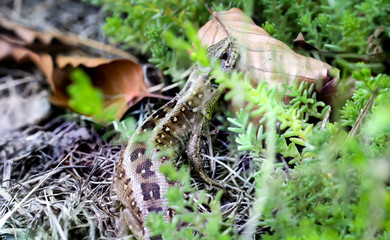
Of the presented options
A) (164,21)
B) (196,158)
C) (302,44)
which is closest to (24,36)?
(164,21)

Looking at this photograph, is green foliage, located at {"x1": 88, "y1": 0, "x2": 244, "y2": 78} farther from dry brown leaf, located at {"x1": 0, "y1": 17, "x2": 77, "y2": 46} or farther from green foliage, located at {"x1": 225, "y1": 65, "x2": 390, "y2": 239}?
green foliage, located at {"x1": 225, "y1": 65, "x2": 390, "y2": 239}

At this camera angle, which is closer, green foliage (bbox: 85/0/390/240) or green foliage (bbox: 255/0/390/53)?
green foliage (bbox: 85/0/390/240)

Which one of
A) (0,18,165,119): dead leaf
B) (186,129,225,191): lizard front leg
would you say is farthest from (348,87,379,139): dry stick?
(0,18,165,119): dead leaf

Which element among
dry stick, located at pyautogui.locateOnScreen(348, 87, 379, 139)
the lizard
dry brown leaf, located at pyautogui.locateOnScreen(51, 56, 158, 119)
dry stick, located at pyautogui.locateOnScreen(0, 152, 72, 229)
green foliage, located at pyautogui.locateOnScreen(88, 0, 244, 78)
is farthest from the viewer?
dry brown leaf, located at pyautogui.locateOnScreen(51, 56, 158, 119)

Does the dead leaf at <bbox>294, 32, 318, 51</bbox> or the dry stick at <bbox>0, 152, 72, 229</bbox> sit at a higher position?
the dead leaf at <bbox>294, 32, 318, 51</bbox>

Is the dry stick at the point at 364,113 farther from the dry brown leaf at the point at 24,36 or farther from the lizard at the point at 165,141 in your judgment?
the dry brown leaf at the point at 24,36

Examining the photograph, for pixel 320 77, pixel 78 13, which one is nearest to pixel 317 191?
pixel 320 77

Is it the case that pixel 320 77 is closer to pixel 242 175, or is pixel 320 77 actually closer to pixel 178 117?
pixel 242 175

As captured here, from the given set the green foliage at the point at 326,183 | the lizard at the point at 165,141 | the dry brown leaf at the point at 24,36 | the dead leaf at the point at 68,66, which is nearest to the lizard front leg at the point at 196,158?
the lizard at the point at 165,141
